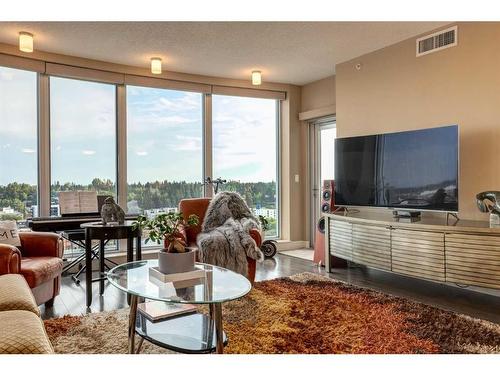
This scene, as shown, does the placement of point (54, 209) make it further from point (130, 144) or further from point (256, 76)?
point (256, 76)

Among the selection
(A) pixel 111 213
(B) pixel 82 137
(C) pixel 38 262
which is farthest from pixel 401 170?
(B) pixel 82 137

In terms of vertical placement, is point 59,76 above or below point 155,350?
above

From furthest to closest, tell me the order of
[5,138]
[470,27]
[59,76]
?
1. [59,76]
2. [5,138]
3. [470,27]

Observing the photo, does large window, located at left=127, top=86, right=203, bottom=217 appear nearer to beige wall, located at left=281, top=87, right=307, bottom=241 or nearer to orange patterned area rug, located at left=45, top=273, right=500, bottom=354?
beige wall, located at left=281, top=87, right=307, bottom=241

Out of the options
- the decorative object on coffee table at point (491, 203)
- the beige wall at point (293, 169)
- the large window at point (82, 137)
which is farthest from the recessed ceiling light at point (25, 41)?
the decorative object on coffee table at point (491, 203)

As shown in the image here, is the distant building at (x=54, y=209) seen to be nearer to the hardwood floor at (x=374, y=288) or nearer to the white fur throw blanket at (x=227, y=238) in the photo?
the hardwood floor at (x=374, y=288)

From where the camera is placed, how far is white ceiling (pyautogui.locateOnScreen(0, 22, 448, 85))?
369cm

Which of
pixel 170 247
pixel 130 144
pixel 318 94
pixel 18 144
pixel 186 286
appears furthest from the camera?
pixel 318 94

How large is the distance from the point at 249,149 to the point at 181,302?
426cm

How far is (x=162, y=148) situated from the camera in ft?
17.5
